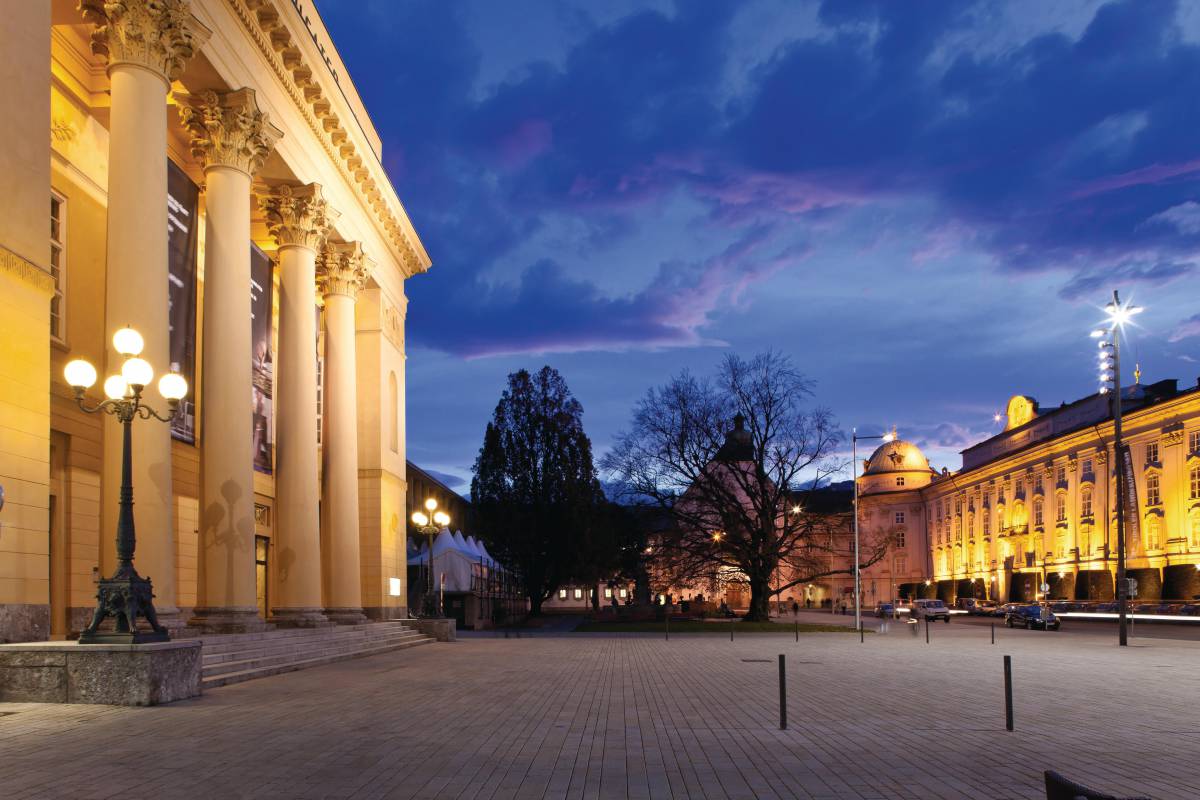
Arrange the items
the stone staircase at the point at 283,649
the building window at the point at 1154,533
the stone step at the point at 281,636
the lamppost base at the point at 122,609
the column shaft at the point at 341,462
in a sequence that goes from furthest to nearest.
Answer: the building window at the point at 1154,533, the column shaft at the point at 341,462, the stone step at the point at 281,636, the stone staircase at the point at 283,649, the lamppost base at the point at 122,609

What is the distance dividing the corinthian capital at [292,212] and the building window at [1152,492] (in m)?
67.0

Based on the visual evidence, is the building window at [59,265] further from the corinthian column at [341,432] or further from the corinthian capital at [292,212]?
the corinthian column at [341,432]

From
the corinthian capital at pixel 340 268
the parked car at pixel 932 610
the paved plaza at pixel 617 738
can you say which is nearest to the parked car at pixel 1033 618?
the parked car at pixel 932 610

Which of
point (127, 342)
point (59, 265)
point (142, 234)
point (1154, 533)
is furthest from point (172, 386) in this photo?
point (1154, 533)

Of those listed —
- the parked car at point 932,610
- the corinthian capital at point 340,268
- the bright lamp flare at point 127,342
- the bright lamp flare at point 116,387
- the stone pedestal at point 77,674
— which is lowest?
the parked car at point 932,610

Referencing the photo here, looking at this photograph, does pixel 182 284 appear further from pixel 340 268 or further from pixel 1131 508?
pixel 1131 508

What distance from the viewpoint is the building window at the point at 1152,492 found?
76062mm

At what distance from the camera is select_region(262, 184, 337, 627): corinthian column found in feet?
98.0

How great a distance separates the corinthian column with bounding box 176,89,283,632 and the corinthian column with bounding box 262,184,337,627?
4939 millimetres

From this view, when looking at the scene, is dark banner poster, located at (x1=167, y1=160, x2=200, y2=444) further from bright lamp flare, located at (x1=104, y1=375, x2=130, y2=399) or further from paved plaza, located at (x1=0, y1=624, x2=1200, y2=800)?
bright lamp flare, located at (x1=104, y1=375, x2=130, y2=399)

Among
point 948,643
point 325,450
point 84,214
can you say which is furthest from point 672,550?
point 84,214

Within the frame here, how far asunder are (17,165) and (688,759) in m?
14.0

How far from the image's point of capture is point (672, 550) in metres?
57.0

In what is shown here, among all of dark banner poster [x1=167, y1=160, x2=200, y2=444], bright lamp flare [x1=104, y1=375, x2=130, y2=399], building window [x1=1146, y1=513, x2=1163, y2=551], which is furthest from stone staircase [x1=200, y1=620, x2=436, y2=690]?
building window [x1=1146, y1=513, x2=1163, y2=551]
